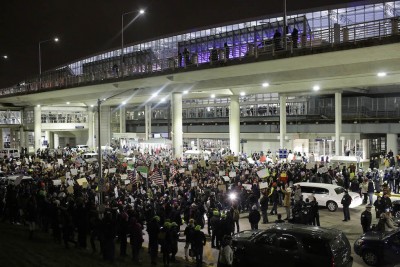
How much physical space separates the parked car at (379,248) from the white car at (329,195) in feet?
23.9

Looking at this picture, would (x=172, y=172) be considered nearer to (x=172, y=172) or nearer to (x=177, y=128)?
(x=172, y=172)

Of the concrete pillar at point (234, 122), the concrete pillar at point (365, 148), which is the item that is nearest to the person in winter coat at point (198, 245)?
the concrete pillar at point (234, 122)

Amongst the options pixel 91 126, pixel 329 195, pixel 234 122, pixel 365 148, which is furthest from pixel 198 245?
pixel 91 126

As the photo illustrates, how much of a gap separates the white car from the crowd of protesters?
1.11 m

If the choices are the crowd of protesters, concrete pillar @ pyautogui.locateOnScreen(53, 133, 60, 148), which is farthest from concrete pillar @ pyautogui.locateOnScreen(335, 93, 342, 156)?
concrete pillar @ pyautogui.locateOnScreen(53, 133, 60, 148)

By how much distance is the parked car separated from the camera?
35.8 feet

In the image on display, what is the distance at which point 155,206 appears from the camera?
1501cm

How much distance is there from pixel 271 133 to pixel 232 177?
2461 cm

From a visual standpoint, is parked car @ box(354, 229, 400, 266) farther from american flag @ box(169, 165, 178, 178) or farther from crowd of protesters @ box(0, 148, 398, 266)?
american flag @ box(169, 165, 178, 178)

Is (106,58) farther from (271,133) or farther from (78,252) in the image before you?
(78,252)

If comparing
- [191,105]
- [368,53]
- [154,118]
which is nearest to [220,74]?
[368,53]

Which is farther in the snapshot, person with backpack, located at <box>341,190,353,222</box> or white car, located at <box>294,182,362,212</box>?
white car, located at <box>294,182,362,212</box>

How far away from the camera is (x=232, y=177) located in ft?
78.2

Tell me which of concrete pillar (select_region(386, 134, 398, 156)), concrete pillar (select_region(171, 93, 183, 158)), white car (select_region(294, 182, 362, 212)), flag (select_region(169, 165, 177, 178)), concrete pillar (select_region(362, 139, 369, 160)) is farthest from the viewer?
concrete pillar (select_region(362, 139, 369, 160))
